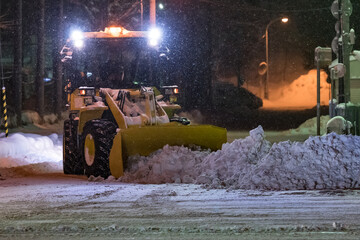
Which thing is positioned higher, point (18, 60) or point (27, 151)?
point (18, 60)

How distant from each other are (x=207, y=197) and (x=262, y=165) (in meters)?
1.42

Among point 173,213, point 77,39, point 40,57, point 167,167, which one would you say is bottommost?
point 173,213

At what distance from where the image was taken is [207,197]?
9078mm

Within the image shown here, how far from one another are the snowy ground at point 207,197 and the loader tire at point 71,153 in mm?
363

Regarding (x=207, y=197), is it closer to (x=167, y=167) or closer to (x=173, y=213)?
(x=173, y=213)

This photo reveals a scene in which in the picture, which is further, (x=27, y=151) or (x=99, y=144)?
(x=27, y=151)

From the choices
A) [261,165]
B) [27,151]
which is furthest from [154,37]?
[27,151]

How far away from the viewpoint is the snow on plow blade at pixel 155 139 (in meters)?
11.6

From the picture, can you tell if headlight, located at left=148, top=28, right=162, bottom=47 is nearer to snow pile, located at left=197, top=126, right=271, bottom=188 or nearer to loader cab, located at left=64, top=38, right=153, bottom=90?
loader cab, located at left=64, top=38, right=153, bottom=90

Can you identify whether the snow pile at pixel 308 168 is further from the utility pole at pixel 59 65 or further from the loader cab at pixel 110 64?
the utility pole at pixel 59 65

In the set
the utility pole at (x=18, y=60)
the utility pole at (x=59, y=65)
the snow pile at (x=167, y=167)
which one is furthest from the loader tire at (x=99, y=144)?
the utility pole at (x=59, y=65)

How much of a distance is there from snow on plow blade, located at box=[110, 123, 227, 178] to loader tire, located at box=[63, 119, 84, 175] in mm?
2201

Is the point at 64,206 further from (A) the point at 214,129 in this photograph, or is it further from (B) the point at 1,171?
(B) the point at 1,171

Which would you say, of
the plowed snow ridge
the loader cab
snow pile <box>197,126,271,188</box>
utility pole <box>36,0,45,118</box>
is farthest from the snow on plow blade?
utility pole <box>36,0,45,118</box>
